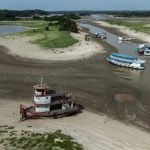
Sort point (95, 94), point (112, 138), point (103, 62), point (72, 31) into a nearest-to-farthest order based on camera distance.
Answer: point (112, 138) → point (95, 94) → point (103, 62) → point (72, 31)

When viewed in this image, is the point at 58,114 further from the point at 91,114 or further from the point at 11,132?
the point at 11,132

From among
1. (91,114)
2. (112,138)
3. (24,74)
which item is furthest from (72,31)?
(112,138)

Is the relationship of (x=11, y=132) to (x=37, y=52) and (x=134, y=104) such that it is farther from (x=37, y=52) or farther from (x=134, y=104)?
(x=37, y=52)

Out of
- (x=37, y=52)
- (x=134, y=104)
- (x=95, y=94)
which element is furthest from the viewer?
(x=37, y=52)

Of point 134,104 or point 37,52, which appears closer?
point 134,104

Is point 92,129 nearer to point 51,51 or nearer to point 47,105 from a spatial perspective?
point 47,105

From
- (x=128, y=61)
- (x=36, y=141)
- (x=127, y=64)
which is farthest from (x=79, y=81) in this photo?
(x=36, y=141)

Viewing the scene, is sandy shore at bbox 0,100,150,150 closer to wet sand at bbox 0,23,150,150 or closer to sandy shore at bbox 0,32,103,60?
wet sand at bbox 0,23,150,150

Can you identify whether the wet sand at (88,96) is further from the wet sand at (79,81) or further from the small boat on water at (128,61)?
the small boat on water at (128,61)
